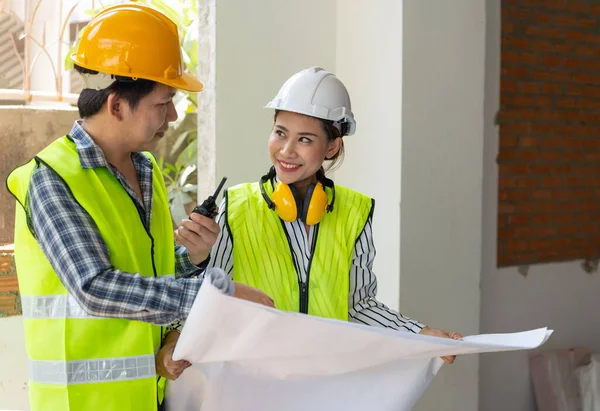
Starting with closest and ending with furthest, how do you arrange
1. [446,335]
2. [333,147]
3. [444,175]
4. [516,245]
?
[446,335], [333,147], [444,175], [516,245]

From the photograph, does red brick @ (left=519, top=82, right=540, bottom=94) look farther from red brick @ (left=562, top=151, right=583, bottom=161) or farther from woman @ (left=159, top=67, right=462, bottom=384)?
woman @ (left=159, top=67, right=462, bottom=384)

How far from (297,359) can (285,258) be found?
17.2 inches

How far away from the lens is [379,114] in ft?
13.0

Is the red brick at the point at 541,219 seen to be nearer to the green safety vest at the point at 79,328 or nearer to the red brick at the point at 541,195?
the red brick at the point at 541,195

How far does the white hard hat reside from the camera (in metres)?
2.37

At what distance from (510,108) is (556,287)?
1224mm

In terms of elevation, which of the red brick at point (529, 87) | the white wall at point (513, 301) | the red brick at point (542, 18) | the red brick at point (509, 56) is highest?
the red brick at point (542, 18)

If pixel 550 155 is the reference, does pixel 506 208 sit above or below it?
below

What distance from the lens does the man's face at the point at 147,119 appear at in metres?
1.93

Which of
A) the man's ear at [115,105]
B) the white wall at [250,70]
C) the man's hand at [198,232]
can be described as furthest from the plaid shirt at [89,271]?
the white wall at [250,70]

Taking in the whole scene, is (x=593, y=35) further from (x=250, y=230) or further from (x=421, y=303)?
(x=250, y=230)

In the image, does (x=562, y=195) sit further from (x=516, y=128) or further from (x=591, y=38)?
(x=591, y=38)

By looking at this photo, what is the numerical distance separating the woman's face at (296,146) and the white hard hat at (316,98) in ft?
0.10

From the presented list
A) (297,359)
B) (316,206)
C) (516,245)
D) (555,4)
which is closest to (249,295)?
(297,359)
